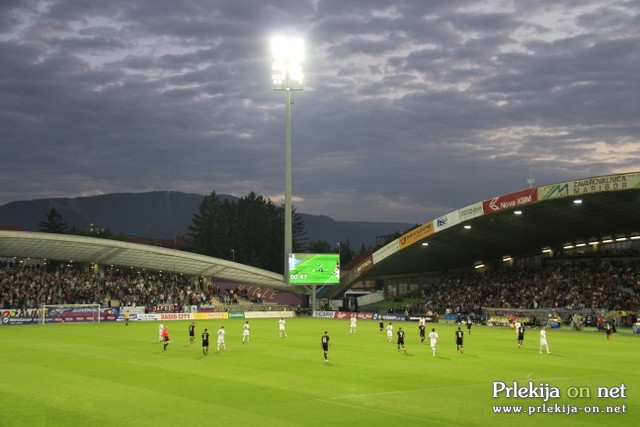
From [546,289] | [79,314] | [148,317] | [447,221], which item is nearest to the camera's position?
[447,221]

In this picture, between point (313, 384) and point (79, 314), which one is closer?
point (313, 384)

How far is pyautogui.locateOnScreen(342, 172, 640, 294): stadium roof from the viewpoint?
5775 centimetres

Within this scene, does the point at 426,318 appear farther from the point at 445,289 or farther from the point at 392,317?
the point at 445,289

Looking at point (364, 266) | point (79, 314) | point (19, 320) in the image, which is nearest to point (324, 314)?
point (364, 266)

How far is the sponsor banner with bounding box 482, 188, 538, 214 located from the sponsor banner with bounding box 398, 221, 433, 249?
919cm

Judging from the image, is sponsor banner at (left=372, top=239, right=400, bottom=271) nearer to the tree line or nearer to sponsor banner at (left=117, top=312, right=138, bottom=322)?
sponsor banner at (left=117, top=312, right=138, bottom=322)

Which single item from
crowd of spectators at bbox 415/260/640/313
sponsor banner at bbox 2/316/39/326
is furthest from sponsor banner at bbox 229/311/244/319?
sponsor banner at bbox 2/316/39/326

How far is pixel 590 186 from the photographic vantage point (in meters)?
55.1

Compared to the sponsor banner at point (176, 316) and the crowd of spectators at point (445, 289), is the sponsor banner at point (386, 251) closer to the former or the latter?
the crowd of spectators at point (445, 289)

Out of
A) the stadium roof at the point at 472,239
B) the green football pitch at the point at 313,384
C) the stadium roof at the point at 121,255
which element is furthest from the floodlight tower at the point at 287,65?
the green football pitch at the point at 313,384

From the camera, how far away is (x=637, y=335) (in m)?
53.4

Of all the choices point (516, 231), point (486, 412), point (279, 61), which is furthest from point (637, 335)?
point (279, 61)

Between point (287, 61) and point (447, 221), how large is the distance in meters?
31.4

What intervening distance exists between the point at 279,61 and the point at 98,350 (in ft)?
182
